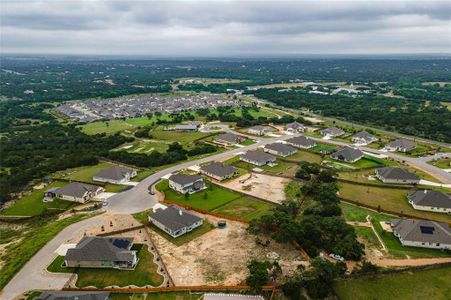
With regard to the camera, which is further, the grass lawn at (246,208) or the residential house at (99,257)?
the grass lawn at (246,208)

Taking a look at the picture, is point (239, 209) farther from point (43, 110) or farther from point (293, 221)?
point (43, 110)

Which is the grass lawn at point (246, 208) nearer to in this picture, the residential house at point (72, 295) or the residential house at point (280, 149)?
the residential house at point (72, 295)

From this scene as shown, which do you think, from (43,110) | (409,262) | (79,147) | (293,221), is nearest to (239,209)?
(293,221)

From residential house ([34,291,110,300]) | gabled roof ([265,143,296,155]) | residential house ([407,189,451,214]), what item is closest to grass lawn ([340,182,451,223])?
residential house ([407,189,451,214])

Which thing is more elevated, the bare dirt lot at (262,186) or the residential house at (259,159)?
the residential house at (259,159)

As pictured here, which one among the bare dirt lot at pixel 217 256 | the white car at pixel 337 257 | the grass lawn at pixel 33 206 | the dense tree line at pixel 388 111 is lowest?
the grass lawn at pixel 33 206

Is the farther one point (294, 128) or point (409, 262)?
point (294, 128)

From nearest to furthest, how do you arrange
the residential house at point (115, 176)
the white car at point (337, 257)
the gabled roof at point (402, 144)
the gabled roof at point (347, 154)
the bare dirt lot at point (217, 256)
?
the bare dirt lot at point (217, 256) < the white car at point (337, 257) < the residential house at point (115, 176) < the gabled roof at point (347, 154) < the gabled roof at point (402, 144)

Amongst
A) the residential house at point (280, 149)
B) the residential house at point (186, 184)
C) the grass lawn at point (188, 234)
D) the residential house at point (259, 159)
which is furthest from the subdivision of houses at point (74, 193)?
the residential house at point (280, 149)
